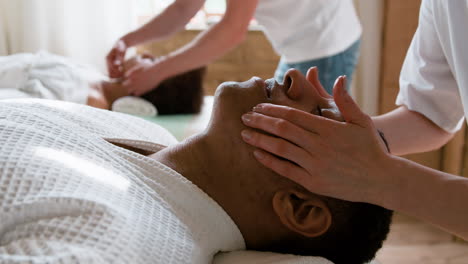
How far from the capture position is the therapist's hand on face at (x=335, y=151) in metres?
0.94

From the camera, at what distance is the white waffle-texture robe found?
2.66 feet

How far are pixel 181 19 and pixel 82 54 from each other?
3.86 feet

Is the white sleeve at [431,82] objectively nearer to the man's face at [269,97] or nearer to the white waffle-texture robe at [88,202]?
the man's face at [269,97]

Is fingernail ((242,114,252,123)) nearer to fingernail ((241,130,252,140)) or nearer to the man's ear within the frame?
fingernail ((241,130,252,140))

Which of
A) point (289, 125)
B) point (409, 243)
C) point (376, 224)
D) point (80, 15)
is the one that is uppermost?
point (289, 125)

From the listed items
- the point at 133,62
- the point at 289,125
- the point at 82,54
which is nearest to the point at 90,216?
the point at 289,125

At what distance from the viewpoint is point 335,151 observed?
938 millimetres

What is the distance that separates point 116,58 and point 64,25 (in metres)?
0.82

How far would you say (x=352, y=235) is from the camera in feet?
3.60

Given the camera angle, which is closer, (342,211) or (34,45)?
(342,211)

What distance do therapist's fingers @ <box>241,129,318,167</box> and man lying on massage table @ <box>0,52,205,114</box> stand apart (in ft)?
4.82

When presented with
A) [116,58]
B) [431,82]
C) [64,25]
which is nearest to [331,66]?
[431,82]

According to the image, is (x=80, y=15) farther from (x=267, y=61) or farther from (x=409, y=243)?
(x=409, y=243)

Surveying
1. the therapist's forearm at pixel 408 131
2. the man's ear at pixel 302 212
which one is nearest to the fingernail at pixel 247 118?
the man's ear at pixel 302 212
